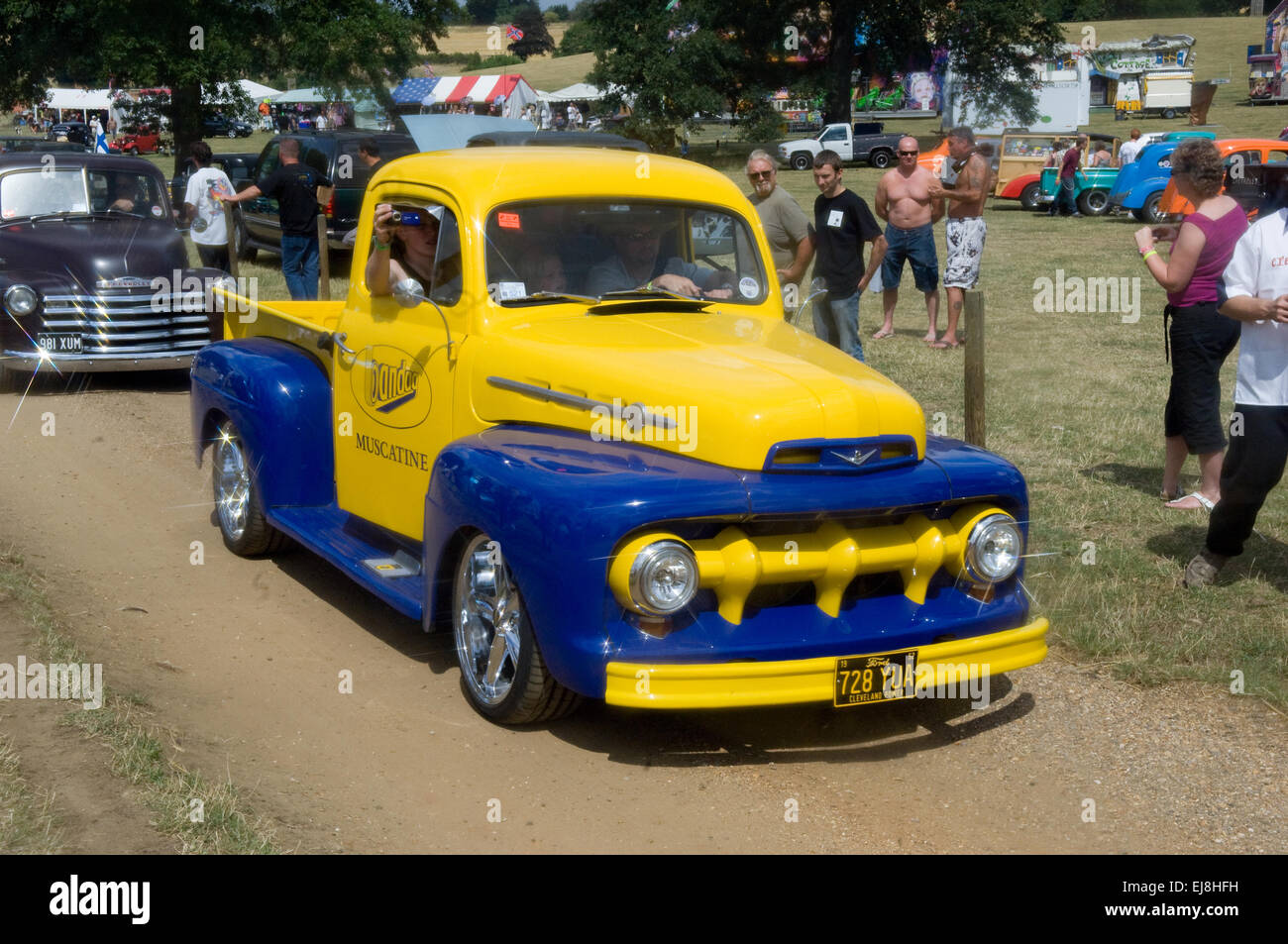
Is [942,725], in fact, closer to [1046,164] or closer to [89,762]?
[89,762]

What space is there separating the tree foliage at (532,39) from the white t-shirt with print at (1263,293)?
11878 cm

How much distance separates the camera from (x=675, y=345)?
548 centimetres

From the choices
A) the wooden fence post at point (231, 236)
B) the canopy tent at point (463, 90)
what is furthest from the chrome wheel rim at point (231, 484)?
the canopy tent at point (463, 90)

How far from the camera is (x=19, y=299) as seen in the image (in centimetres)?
1148

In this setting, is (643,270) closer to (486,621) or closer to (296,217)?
(486,621)

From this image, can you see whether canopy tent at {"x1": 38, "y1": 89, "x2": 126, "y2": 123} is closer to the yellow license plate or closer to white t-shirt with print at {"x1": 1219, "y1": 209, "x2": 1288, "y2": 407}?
white t-shirt with print at {"x1": 1219, "y1": 209, "x2": 1288, "y2": 407}

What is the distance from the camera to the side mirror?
19.0ft

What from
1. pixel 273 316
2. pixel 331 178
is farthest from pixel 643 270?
pixel 331 178

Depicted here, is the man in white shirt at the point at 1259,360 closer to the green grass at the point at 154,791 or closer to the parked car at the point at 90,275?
the green grass at the point at 154,791

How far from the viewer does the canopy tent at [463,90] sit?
60.8m

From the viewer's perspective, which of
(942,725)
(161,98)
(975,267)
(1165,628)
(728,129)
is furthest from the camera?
(728,129)

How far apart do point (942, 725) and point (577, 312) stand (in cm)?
227

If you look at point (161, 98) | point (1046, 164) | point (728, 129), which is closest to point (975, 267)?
point (1046, 164)

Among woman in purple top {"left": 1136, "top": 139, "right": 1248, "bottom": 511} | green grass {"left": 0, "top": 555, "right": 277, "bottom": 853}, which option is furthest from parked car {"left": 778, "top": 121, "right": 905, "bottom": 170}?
green grass {"left": 0, "top": 555, "right": 277, "bottom": 853}
